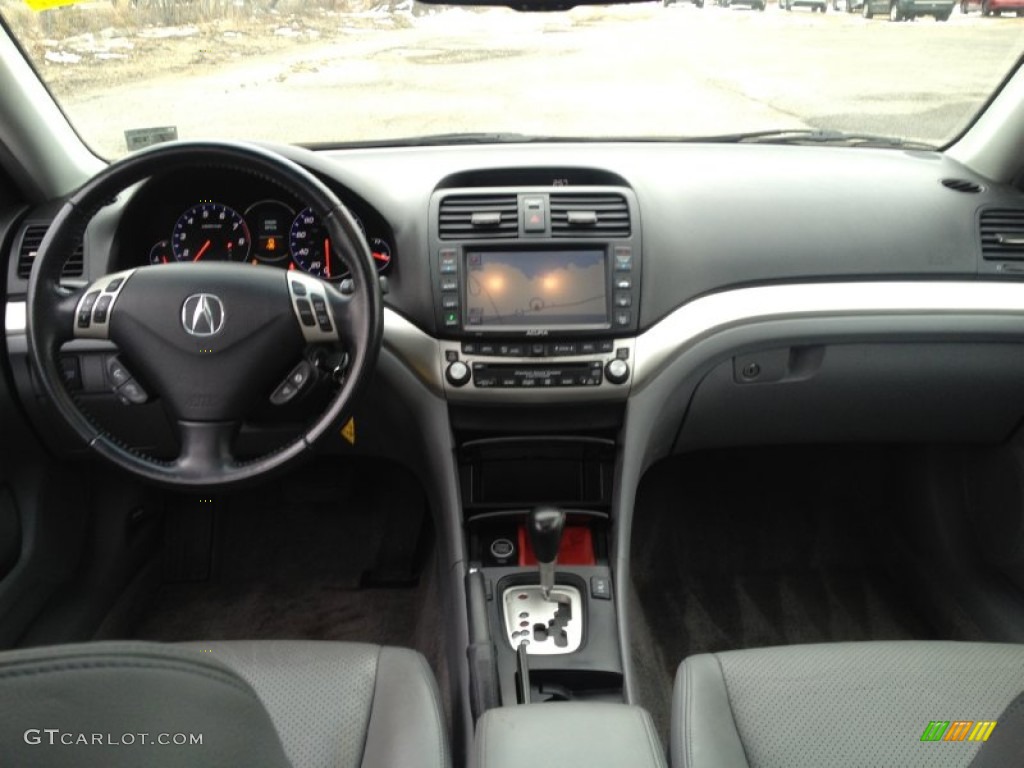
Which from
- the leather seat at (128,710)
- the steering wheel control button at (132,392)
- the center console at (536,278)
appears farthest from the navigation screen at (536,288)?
the leather seat at (128,710)

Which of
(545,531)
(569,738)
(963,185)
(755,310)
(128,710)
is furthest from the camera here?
(963,185)

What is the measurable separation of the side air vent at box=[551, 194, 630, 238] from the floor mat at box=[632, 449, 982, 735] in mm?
1154

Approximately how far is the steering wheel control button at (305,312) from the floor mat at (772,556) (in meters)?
1.41

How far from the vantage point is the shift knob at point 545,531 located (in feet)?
6.64

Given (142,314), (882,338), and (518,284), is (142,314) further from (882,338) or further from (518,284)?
(882,338)

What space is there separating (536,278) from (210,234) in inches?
30.1

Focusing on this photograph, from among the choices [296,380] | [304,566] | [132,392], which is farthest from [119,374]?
[304,566]

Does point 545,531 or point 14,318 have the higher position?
point 14,318

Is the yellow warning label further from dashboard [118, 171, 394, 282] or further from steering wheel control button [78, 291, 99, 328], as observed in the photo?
steering wheel control button [78, 291, 99, 328]

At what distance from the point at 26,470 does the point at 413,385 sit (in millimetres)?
1028

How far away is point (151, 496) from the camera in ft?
9.38

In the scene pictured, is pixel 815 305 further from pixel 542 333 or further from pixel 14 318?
pixel 14 318

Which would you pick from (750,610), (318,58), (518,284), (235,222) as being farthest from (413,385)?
(750,610)

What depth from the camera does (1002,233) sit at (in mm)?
2309
